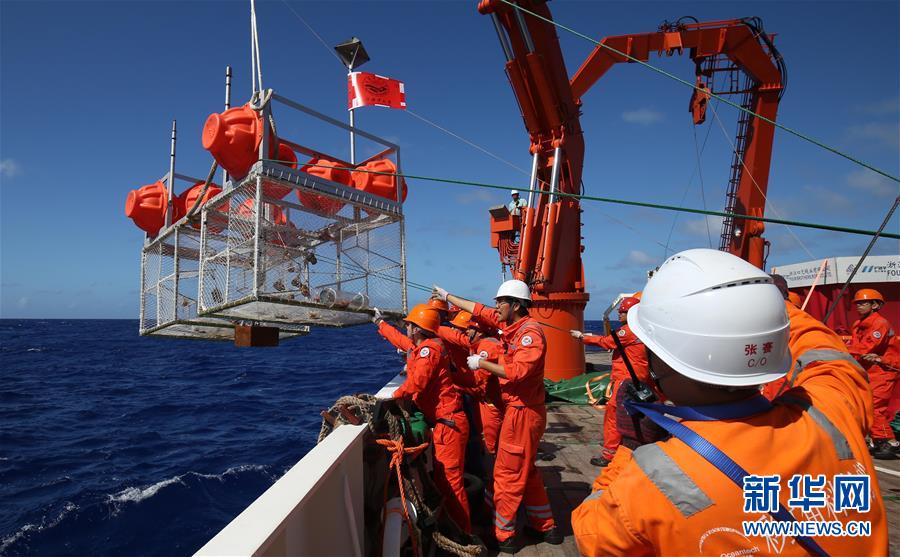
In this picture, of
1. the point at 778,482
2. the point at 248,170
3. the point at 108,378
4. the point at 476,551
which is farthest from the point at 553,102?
the point at 108,378

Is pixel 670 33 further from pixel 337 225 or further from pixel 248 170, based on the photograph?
pixel 248 170

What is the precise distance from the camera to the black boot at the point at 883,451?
17.9 ft

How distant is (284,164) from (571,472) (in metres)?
4.35

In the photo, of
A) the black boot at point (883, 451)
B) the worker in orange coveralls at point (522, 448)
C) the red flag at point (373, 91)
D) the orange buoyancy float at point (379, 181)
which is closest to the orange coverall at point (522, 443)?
the worker in orange coveralls at point (522, 448)

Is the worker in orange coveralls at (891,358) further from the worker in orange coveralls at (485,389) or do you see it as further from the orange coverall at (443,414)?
the orange coverall at (443,414)

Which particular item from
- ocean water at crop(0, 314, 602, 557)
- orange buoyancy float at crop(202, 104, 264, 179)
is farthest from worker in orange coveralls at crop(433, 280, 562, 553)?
ocean water at crop(0, 314, 602, 557)

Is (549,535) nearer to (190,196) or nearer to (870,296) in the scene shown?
(870,296)

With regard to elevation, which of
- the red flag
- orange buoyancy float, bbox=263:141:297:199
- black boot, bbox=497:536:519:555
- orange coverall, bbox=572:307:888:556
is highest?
the red flag

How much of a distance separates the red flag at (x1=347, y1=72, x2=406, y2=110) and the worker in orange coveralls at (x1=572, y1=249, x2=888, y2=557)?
17.8 ft

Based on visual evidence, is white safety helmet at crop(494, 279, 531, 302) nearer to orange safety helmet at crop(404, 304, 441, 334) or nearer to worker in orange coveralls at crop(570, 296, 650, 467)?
orange safety helmet at crop(404, 304, 441, 334)

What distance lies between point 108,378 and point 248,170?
1739cm

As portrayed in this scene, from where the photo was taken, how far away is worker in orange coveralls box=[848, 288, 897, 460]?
5531 mm

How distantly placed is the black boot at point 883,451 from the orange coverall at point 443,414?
5.19 metres

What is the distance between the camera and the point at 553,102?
941 cm
